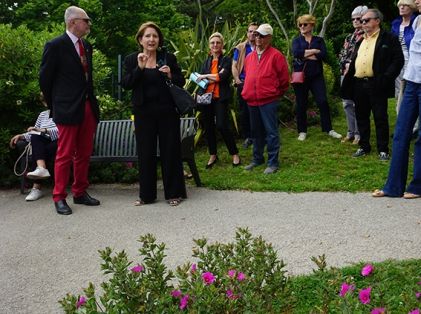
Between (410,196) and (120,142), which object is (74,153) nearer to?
(120,142)

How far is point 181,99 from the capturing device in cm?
601

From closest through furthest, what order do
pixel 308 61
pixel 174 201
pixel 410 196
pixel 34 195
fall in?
pixel 410 196
pixel 174 201
pixel 34 195
pixel 308 61

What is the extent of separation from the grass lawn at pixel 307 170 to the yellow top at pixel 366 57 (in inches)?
44.7

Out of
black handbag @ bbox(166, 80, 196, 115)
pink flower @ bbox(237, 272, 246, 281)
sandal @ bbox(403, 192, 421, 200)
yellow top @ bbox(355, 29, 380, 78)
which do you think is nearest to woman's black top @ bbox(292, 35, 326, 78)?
yellow top @ bbox(355, 29, 380, 78)

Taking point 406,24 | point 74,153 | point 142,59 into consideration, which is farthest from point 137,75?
point 406,24

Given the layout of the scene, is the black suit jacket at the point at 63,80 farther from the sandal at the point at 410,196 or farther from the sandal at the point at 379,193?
the sandal at the point at 410,196

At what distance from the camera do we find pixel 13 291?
13.2 ft

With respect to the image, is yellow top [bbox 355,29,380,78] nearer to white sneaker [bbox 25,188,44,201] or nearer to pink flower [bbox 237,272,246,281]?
white sneaker [bbox 25,188,44,201]

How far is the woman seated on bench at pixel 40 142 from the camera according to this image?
6.75m

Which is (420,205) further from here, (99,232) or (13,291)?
(13,291)

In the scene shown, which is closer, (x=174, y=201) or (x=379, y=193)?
(x=379, y=193)

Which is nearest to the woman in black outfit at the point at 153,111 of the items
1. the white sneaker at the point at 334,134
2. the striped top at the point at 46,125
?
the striped top at the point at 46,125

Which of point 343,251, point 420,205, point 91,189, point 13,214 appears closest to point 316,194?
point 420,205

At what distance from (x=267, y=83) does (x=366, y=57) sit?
1.34 metres
